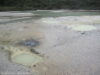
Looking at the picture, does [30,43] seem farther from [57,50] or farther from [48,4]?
[48,4]

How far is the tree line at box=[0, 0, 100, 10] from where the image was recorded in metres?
9.43

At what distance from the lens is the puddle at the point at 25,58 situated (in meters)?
2.17

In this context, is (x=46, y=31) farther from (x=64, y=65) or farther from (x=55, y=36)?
(x=64, y=65)

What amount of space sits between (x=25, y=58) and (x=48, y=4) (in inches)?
301

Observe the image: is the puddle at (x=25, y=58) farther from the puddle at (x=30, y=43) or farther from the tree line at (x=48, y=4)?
the tree line at (x=48, y=4)

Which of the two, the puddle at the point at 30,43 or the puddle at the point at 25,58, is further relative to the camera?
the puddle at the point at 30,43

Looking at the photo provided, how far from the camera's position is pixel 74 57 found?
2.29 metres

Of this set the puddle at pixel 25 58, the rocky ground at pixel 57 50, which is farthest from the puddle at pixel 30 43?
the puddle at pixel 25 58

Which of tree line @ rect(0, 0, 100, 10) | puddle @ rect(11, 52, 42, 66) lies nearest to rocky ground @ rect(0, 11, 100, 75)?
puddle @ rect(11, 52, 42, 66)

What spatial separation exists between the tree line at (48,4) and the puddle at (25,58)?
725 cm

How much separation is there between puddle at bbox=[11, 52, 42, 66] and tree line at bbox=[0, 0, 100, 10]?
7.25 metres

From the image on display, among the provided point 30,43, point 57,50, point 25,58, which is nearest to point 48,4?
point 30,43

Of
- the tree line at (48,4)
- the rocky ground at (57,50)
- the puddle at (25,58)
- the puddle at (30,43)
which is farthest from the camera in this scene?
the tree line at (48,4)

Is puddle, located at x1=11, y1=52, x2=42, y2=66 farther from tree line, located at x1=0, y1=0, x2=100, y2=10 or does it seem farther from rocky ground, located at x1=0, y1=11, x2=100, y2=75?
tree line, located at x1=0, y1=0, x2=100, y2=10
